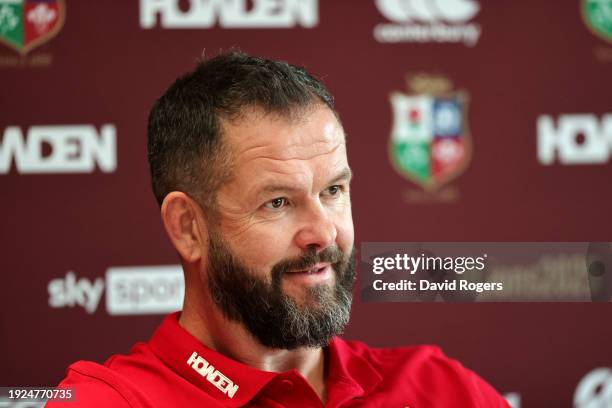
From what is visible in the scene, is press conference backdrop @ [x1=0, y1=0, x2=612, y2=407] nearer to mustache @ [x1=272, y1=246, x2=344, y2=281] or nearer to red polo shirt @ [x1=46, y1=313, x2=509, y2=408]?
red polo shirt @ [x1=46, y1=313, x2=509, y2=408]

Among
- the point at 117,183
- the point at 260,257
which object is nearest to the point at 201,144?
the point at 260,257

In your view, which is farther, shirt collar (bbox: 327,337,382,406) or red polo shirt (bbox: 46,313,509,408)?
shirt collar (bbox: 327,337,382,406)

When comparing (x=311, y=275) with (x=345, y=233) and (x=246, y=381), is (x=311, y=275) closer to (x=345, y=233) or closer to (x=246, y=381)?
(x=345, y=233)

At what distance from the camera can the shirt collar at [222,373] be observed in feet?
5.16

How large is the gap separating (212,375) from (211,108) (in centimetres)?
45

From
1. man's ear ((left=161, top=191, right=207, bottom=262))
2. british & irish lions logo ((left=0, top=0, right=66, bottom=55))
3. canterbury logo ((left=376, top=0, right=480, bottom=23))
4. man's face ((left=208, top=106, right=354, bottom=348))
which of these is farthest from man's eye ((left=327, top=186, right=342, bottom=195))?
british & irish lions logo ((left=0, top=0, right=66, bottom=55))

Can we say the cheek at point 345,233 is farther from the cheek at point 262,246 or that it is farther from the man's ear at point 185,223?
the man's ear at point 185,223

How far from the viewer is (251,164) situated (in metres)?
1.52

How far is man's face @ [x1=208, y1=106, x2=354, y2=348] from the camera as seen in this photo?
1500 mm

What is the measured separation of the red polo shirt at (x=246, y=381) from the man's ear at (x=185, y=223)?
142 millimetres

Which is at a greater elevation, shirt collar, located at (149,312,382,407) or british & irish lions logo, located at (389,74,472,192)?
british & irish lions logo, located at (389,74,472,192)

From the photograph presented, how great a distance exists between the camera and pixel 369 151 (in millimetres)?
2932

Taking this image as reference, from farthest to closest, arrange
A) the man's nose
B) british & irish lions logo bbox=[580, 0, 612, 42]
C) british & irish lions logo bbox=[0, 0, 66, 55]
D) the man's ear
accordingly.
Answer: british & irish lions logo bbox=[580, 0, 612, 42]
british & irish lions logo bbox=[0, 0, 66, 55]
the man's ear
the man's nose

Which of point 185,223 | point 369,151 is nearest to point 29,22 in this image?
point 369,151
